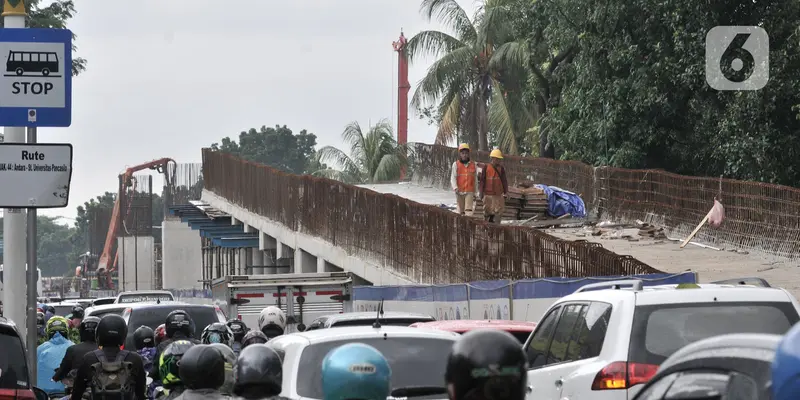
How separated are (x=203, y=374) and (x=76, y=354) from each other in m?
5.80

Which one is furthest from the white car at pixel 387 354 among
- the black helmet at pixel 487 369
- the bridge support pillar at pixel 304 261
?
the bridge support pillar at pixel 304 261

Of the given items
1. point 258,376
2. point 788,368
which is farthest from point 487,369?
point 258,376

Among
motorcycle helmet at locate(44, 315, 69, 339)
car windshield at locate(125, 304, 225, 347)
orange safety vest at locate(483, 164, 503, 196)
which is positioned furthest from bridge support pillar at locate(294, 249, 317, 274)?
motorcycle helmet at locate(44, 315, 69, 339)

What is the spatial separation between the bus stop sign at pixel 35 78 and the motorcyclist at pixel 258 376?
5.22 m

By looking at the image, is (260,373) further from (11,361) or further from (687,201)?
(687,201)

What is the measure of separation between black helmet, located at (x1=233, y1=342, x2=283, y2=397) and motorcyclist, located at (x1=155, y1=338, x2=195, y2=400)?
2.59 meters

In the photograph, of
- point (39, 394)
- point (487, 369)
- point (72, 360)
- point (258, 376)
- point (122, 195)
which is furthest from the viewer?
point (122, 195)

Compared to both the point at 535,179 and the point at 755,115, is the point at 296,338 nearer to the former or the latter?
the point at 755,115

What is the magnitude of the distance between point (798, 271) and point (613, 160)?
535 inches

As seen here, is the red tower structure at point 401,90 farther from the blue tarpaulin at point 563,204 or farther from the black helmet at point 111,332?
the black helmet at point 111,332

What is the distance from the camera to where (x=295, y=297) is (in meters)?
27.3

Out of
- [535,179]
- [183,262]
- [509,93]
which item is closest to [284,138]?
[183,262]

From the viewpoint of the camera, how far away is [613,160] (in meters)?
36.9

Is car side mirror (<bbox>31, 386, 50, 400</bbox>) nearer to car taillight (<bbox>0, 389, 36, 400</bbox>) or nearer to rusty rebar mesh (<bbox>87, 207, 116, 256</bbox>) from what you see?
car taillight (<bbox>0, 389, 36, 400</bbox>)
